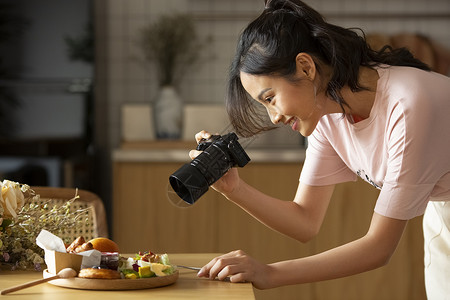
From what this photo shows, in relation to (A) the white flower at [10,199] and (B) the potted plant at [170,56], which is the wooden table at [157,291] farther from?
(B) the potted plant at [170,56]

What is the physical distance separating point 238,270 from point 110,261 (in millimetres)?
228

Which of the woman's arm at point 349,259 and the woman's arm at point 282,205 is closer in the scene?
the woman's arm at point 349,259

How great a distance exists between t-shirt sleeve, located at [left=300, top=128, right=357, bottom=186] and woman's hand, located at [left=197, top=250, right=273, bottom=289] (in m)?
0.49

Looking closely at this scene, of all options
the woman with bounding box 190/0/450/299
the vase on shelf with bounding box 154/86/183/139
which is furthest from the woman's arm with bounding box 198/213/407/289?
the vase on shelf with bounding box 154/86/183/139

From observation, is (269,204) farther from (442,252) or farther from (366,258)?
(442,252)

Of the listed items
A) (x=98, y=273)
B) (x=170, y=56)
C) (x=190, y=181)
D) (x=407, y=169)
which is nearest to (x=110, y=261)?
(x=98, y=273)

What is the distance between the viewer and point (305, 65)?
141cm

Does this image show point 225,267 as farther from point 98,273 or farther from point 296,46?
point 296,46

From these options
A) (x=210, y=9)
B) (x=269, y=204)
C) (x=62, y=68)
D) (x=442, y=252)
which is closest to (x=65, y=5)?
(x=62, y=68)

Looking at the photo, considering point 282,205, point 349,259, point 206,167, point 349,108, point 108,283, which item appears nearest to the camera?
point 108,283

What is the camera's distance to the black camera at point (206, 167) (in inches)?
50.1

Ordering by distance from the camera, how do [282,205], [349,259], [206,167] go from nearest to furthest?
[206,167] → [349,259] → [282,205]

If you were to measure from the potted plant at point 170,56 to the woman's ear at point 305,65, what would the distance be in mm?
1970

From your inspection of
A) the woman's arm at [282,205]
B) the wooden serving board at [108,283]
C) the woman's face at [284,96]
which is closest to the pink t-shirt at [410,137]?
the woman's face at [284,96]
